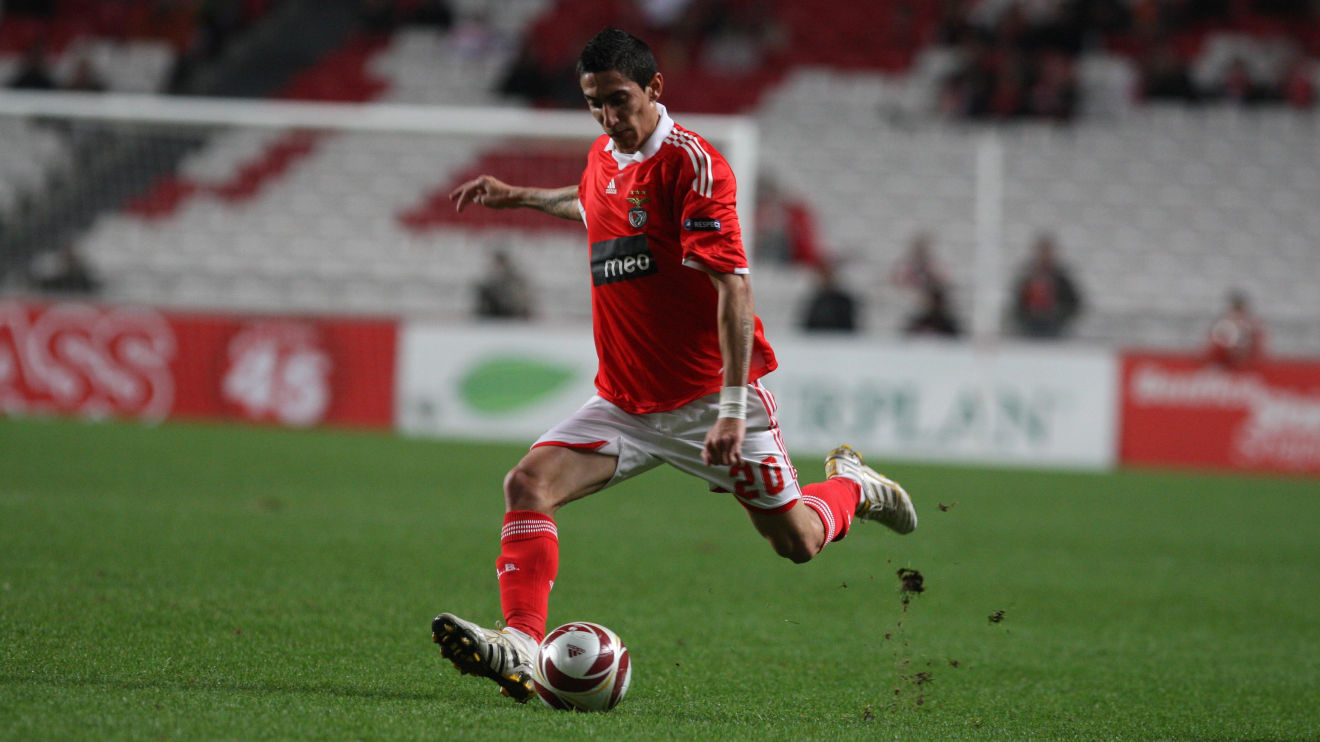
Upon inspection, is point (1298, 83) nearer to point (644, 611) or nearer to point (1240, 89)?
point (1240, 89)

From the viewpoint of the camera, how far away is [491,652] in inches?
167

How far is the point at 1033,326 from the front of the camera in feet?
54.0

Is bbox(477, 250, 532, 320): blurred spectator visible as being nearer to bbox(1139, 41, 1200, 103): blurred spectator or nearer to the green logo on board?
the green logo on board

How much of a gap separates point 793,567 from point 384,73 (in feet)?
53.6

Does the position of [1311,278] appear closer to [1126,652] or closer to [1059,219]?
[1059,219]

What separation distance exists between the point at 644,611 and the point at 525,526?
1809 mm

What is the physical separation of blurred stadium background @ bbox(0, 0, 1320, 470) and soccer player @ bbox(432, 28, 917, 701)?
415 inches

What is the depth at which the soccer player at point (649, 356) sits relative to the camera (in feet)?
14.5

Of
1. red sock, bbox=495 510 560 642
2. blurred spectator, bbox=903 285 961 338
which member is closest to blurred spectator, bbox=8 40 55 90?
blurred spectator, bbox=903 285 961 338

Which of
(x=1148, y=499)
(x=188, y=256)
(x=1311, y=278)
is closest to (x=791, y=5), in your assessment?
(x=1311, y=278)

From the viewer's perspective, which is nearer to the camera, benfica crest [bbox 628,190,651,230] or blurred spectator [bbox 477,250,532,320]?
benfica crest [bbox 628,190,651,230]

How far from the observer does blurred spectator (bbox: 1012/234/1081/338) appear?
1645 centimetres

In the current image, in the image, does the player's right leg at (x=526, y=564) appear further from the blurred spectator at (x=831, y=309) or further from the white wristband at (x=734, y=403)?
the blurred spectator at (x=831, y=309)

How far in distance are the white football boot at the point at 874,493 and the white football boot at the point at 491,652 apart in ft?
5.84
